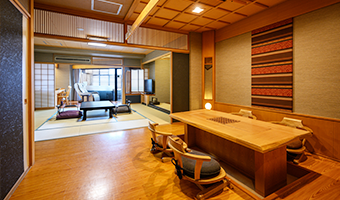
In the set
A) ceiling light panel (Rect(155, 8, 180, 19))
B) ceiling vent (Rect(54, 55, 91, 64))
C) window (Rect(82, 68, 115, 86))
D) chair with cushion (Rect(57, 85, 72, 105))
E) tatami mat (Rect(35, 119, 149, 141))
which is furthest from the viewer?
window (Rect(82, 68, 115, 86))

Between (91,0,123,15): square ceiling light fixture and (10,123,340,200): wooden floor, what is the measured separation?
2.81 m

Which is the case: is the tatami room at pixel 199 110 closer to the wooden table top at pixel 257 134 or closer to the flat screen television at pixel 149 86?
the wooden table top at pixel 257 134

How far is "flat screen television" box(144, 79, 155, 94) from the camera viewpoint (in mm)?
8633

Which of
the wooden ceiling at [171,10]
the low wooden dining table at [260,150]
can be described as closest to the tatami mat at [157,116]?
the wooden ceiling at [171,10]

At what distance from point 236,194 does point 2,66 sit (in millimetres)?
2737

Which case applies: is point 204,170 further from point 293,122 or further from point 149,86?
point 149,86

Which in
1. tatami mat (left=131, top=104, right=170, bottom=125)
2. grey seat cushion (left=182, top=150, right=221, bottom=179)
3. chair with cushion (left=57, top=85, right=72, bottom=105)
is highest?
chair with cushion (left=57, top=85, right=72, bottom=105)

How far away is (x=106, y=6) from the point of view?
3.36 metres

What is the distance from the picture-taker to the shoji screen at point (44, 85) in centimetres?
758

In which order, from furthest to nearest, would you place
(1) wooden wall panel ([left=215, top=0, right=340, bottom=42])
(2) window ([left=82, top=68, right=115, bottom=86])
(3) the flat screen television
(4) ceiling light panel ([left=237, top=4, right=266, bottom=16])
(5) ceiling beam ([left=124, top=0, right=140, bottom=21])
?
(2) window ([left=82, top=68, right=115, bottom=86])
(3) the flat screen television
(4) ceiling light panel ([left=237, top=4, right=266, bottom=16])
(5) ceiling beam ([left=124, top=0, right=140, bottom=21])
(1) wooden wall panel ([left=215, top=0, right=340, bottom=42])

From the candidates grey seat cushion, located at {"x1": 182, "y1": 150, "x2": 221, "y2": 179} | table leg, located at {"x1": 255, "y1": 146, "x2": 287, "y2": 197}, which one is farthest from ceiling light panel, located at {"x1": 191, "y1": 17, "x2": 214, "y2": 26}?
grey seat cushion, located at {"x1": 182, "y1": 150, "x2": 221, "y2": 179}

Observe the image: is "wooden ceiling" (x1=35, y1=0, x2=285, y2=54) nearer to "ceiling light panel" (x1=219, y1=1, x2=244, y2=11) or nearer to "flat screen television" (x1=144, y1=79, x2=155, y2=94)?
"ceiling light panel" (x1=219, y1=1, x2=244, y2=11)

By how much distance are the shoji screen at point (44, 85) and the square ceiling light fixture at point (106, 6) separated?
6.00 metres

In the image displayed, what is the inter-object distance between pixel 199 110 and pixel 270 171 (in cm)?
183
